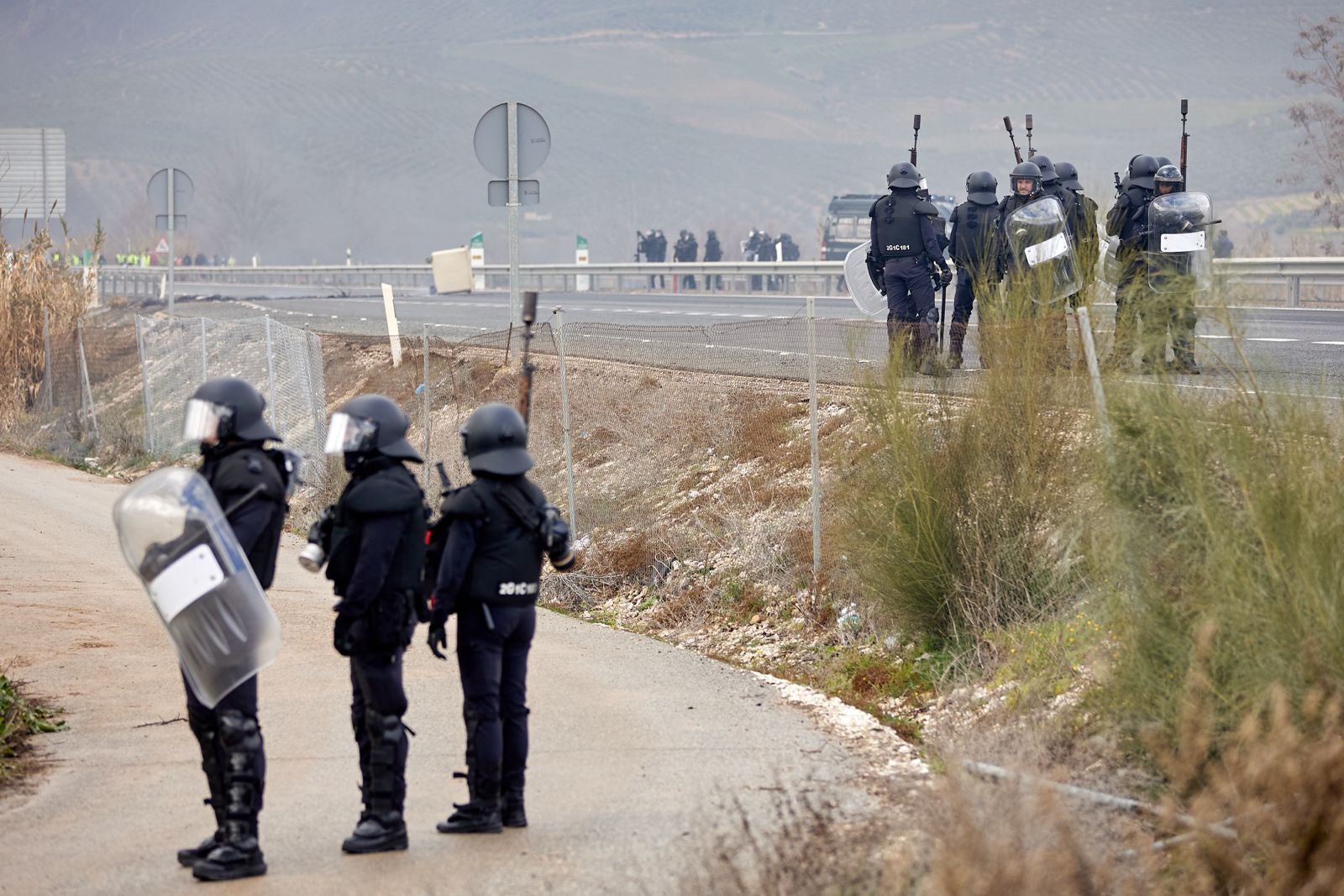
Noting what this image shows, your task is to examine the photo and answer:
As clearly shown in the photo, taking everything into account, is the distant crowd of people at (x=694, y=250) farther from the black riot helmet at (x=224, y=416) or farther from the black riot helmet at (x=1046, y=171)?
the black riot helmet at (x=224, y=416)

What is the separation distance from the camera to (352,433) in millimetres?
6391

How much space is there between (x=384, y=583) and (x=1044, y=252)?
548cm

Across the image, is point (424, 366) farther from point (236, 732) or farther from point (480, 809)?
point (236, 732)

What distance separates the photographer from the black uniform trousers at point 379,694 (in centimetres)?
643

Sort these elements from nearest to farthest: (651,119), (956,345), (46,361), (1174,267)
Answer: (1174,267), (956,345), (46,361), (651,119)

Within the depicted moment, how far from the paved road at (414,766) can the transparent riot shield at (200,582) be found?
80cm

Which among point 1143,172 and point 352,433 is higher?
point 1143,172

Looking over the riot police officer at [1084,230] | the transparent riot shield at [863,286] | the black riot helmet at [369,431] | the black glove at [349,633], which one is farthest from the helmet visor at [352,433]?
the transparent riot shield at [863,286]

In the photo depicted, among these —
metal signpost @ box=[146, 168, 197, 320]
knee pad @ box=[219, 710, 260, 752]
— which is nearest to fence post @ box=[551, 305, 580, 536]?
knee pad @ box=[219, 710, 260, 752]

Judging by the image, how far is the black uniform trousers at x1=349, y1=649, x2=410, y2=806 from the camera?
6430mm

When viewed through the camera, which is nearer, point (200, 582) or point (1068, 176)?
point (200, 582)

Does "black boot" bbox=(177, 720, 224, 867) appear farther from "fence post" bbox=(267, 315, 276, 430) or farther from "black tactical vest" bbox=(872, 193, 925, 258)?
"fence post" bbox=(267, 315, 276, 430)

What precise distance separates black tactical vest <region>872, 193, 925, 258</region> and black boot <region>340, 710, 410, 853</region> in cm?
863

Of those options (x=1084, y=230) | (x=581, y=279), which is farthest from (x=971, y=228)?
(x=581, y=279)
